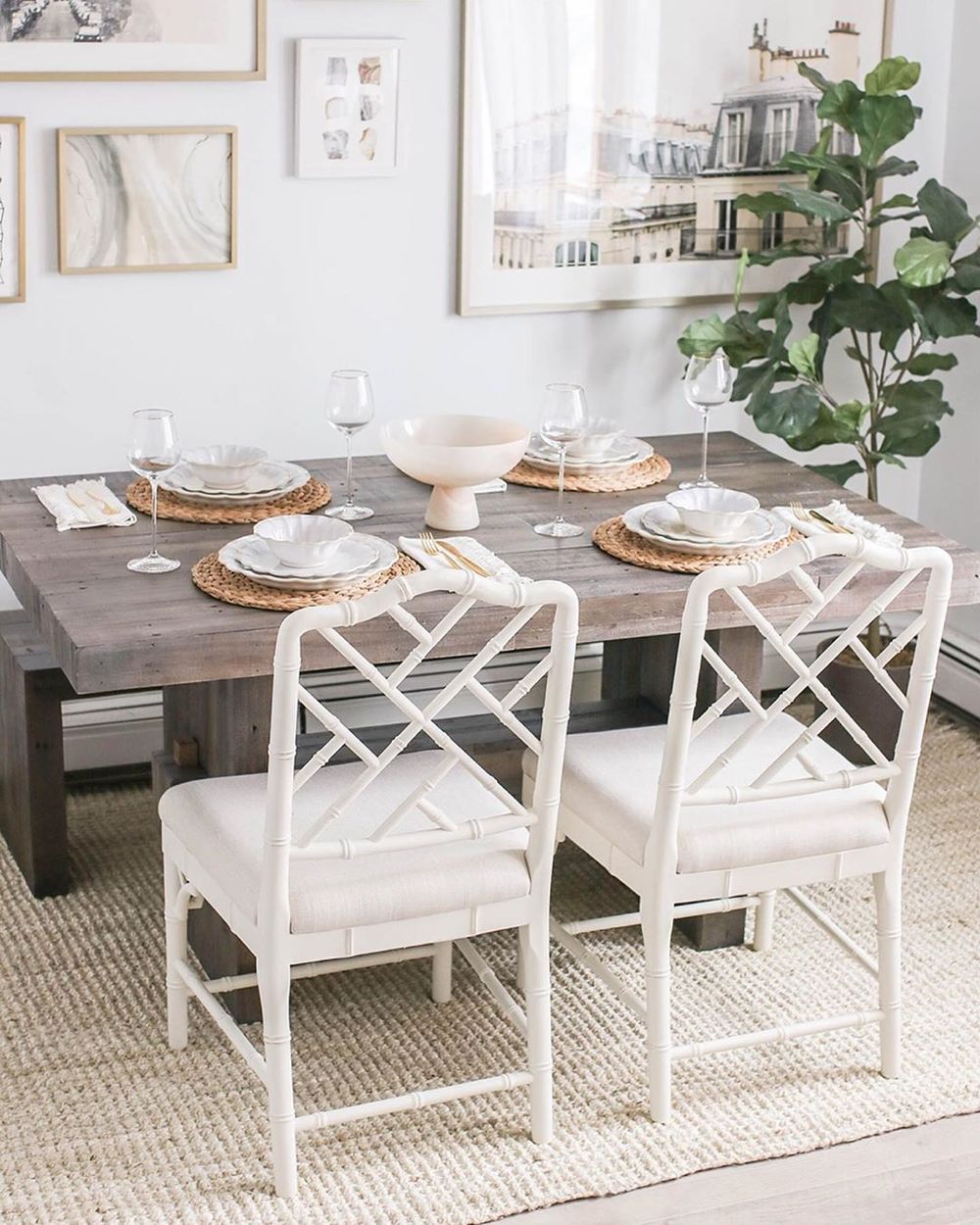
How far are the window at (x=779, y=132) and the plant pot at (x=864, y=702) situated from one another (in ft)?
3.70

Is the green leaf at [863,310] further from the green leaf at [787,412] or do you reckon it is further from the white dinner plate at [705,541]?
the white dinner plate at [705,541]

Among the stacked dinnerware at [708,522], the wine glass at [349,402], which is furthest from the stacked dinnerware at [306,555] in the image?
the stacked dinnerware at [708,522]

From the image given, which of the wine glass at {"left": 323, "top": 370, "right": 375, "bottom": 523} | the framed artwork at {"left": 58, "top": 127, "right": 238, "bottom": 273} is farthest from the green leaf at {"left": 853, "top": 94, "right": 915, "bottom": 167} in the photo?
the wine glass at {"left": 323, "top": 370, "right": 375, "bottom": 523}


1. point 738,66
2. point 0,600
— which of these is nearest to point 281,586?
point 0,600

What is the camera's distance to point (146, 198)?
135 inches

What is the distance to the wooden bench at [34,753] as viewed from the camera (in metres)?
3.13

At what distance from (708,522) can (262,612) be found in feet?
2.44

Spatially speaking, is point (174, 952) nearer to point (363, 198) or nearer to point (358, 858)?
point (358, 858)

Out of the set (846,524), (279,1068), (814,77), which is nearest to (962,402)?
(814,77)

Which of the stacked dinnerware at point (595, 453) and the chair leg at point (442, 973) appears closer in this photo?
the chair leg at point (442, 973)

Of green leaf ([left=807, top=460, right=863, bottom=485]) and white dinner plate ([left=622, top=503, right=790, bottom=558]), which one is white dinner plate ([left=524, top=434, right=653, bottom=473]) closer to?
white dinner plate ([left=622, top=503, right=790, bottom=558])

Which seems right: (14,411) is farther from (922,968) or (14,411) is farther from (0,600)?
(922,968)

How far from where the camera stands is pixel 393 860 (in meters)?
2.34

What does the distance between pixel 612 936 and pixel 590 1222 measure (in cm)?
81
